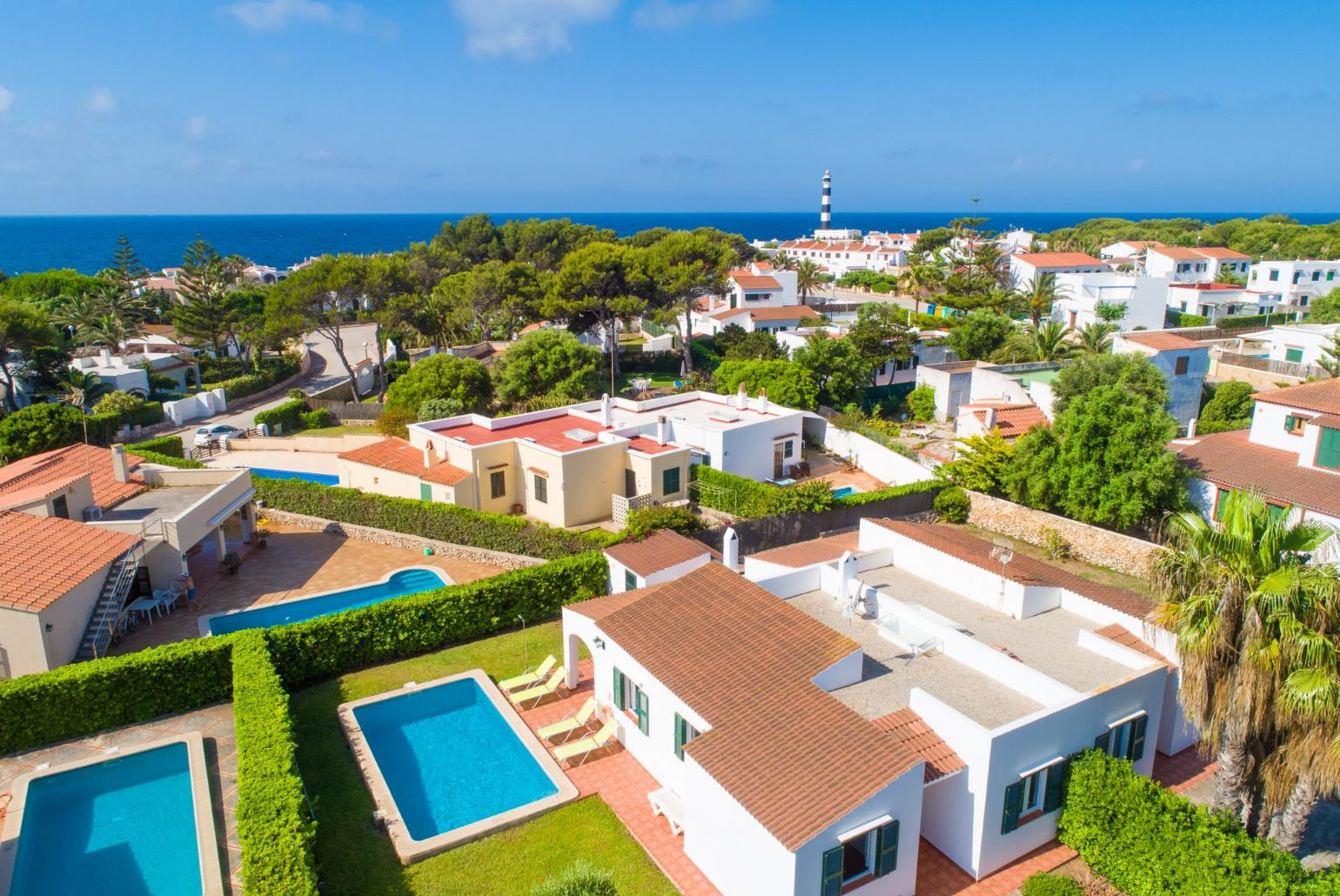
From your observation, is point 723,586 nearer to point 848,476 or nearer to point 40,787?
point 40,787

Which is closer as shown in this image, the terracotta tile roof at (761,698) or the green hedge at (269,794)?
the green hedge at (269,794)

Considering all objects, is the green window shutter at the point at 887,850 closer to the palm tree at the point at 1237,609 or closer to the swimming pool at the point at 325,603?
the palm tree at the point at 1237,609

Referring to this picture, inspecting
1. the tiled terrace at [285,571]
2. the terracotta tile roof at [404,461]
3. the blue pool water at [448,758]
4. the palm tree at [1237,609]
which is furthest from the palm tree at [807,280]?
the palm tree at [1237,609]

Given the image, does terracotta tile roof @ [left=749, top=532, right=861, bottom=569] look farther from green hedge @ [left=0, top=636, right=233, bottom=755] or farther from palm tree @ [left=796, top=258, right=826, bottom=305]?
palm tree @ [left=796, top=258, right=826, bottom=305]

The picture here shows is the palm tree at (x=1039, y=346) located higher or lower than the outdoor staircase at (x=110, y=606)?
higher

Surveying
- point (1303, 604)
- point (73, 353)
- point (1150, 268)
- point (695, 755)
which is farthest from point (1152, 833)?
point (1150, 268)

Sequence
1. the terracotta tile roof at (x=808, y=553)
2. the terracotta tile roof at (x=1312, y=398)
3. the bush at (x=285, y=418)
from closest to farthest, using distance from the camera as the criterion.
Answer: the terracotta tile roof at (x=808, y=553) < the terracotta tile roof at (x=1312, y=398) < the bush at (x=285, y=418)

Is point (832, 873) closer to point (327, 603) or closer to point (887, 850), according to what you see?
point (887, 850)
